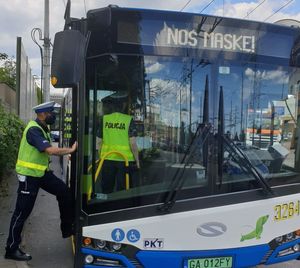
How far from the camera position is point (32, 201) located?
17.3 ft

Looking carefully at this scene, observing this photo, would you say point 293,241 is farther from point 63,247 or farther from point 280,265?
point 63,247

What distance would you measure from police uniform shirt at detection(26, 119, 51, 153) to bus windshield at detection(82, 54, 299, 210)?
1.13m

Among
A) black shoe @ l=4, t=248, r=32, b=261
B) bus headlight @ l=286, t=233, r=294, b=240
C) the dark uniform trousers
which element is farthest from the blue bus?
black shoe @ l=4, t=248, r=32, b=261

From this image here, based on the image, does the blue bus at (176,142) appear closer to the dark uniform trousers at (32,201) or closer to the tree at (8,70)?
the dark uniform trousers at (32,201)

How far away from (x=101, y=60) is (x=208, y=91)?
97 centimetres

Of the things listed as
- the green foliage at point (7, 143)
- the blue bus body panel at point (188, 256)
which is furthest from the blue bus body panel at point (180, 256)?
the green foliage at point (7, 143)

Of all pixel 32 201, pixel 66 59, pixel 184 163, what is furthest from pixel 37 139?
pixel 184 163

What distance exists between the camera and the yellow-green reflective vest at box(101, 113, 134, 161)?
4.13m

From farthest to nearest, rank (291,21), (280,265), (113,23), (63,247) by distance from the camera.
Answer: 1. (63,247)
2. (280,265)
3. (291,21)
4. (113,23)

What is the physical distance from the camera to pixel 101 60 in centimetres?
404

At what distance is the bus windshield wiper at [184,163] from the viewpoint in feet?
13.2

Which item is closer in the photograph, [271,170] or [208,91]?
[208,91]

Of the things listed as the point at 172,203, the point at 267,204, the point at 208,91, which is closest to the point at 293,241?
the point at 267,204

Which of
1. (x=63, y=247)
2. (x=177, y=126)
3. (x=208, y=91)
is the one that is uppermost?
(x=208, y=91)
